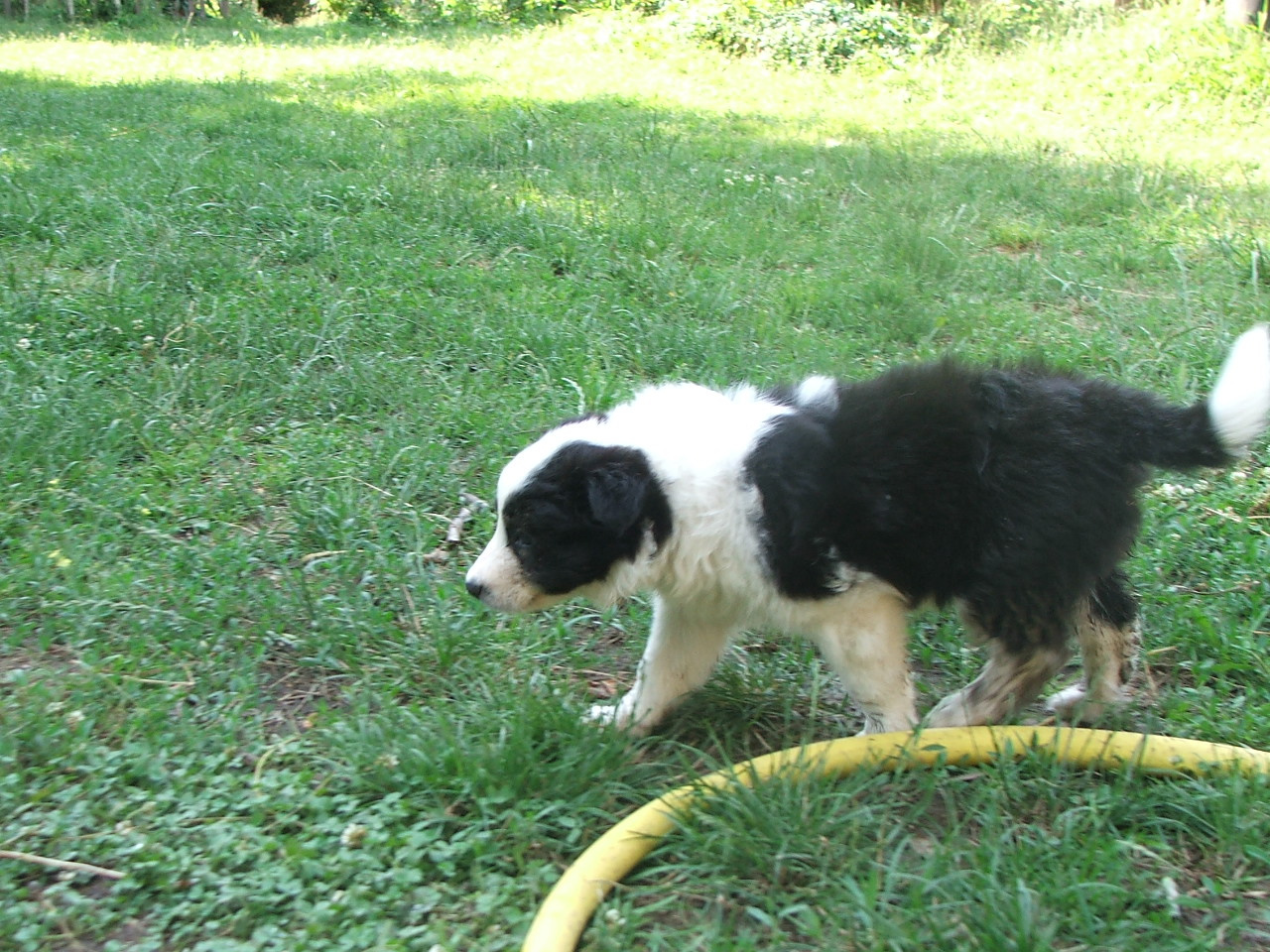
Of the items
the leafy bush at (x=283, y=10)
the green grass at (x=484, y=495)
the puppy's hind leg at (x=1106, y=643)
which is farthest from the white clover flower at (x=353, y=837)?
the leafy bush at (x=283, y=10)

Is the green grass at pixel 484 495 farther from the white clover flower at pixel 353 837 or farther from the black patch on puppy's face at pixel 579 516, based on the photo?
the black patch on puppy's face at pixel 579 516

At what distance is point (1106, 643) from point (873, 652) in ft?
2.73

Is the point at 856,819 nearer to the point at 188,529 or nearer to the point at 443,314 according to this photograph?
the point at 188,529

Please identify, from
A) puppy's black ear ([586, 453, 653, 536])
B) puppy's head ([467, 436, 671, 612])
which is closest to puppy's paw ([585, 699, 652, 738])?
puppy's head ([467, 436, 671, 612])

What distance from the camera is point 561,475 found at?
310cm

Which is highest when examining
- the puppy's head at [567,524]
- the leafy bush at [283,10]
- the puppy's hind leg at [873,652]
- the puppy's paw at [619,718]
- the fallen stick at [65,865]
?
the leafy bush at [283,10]

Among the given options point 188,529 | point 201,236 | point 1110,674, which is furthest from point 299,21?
point 1110,674

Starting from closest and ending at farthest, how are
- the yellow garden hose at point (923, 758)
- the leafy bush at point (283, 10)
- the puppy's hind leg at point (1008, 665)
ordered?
the yellow garden hose at point (923, 758) → the puppy's hind leg at point (1008, 665) → the leafy bush at point (283, 10)

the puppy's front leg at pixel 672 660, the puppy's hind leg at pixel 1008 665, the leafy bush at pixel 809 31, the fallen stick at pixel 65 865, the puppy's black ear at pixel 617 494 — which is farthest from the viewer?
the leafy bush at pixel 809 31

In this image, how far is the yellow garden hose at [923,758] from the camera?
263 cm

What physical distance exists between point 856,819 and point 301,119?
8153 mm

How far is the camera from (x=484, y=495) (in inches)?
172

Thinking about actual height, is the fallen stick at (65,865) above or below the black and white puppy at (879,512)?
below

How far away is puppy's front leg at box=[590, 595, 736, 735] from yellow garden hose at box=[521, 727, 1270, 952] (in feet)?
1.53
